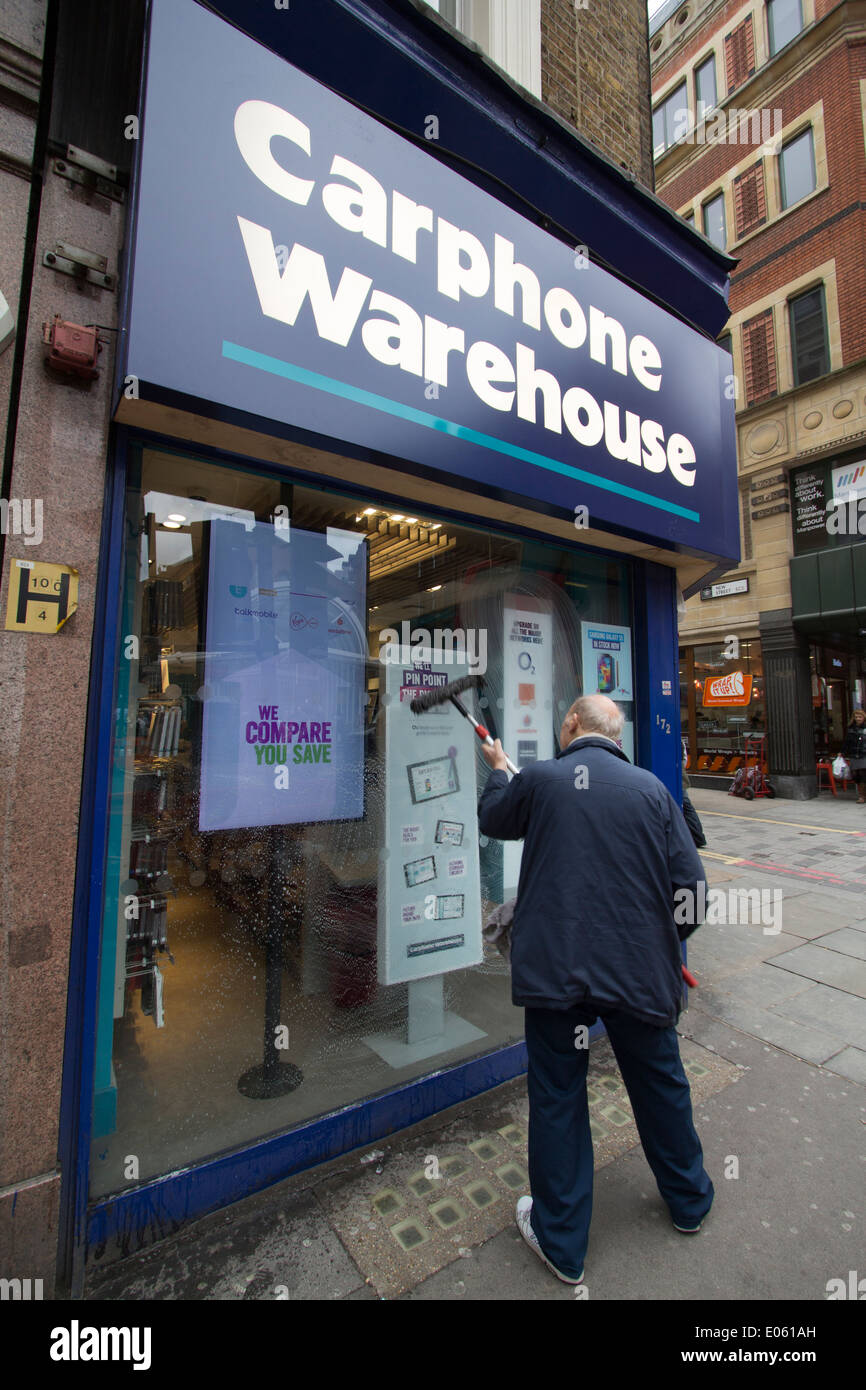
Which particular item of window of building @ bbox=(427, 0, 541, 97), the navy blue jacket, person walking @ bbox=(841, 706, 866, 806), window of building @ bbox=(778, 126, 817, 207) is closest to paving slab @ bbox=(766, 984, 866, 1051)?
the navy blue jacket

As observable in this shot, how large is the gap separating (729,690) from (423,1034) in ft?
48.5

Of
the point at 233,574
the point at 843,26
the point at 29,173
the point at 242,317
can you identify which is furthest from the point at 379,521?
the point at 843,26

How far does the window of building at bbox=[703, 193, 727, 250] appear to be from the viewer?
1647 centimetres

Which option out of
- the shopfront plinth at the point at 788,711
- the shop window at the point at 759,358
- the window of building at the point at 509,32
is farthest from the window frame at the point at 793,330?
the window of building at the point at 509,32

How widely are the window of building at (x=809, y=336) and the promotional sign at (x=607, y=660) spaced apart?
14151 mm

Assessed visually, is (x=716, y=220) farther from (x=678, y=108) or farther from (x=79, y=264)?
(x=79, y=264)

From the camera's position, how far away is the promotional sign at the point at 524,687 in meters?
4.05

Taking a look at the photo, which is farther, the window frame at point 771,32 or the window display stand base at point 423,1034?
the window frame at point 771,32

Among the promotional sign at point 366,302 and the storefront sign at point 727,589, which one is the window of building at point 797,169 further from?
the promotional sign at point 366,302
